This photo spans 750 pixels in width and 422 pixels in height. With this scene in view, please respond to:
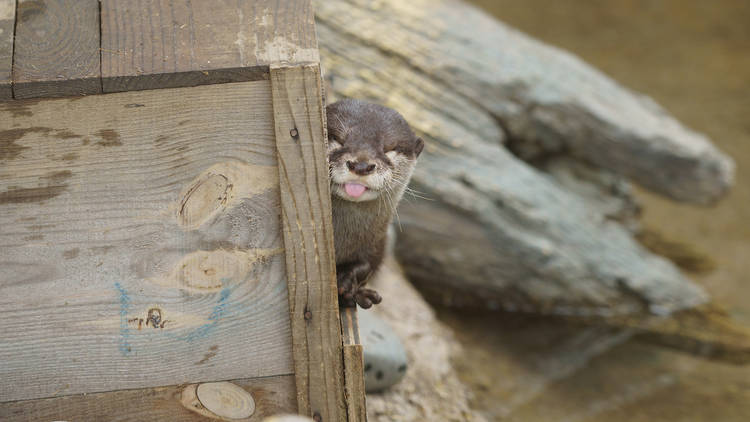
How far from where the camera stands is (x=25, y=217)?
1.49 metres

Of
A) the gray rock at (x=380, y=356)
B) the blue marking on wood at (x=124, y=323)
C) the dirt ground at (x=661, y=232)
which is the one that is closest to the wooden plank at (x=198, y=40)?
the blue marking on wood at (x=124, y=323)

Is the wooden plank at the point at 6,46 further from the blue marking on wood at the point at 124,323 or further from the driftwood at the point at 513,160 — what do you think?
the driftwood at the point at 513,160

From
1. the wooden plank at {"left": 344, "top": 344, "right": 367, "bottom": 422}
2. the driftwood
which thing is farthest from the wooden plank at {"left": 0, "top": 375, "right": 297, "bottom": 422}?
the driftwood

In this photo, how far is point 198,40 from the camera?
1.49 m

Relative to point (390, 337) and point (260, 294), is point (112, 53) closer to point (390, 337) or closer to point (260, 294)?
point (260, 294)

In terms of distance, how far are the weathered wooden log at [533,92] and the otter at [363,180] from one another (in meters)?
1.79

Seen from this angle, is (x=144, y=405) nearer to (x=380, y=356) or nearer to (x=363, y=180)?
(x=363, y=180)

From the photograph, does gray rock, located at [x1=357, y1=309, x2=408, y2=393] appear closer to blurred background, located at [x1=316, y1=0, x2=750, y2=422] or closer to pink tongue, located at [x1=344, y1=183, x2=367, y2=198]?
blurred background, located at [x1=316, y1=0, x2=750, y2=422]

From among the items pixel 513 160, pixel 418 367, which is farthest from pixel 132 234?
pixel 513 160

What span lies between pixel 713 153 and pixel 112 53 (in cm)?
369

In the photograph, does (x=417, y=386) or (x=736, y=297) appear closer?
(x=417, y=386)

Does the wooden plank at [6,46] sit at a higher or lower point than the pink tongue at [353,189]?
higher

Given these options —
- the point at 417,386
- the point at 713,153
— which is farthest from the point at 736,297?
the point at 417,386

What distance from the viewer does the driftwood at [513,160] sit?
3.78 meters
